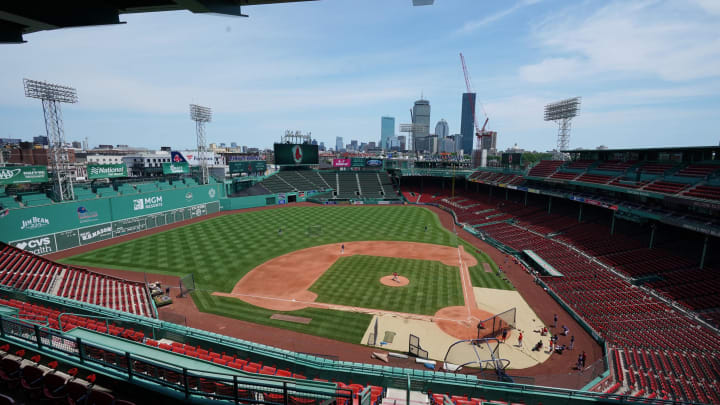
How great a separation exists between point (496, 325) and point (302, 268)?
65.1 feet

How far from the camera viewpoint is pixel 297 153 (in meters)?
83.5

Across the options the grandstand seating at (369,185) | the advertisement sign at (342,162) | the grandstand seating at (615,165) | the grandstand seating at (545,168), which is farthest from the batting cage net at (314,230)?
the grandstand seating at (615,165)

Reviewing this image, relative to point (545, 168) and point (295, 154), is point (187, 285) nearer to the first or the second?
point (545, 168)

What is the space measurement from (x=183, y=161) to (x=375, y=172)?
156 feet

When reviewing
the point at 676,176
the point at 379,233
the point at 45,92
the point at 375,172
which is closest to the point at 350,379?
the point at 379,233

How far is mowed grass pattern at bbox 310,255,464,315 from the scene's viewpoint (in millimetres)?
26891

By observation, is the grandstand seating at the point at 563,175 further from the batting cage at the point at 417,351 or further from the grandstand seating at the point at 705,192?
the batting cage at the point at 417,351

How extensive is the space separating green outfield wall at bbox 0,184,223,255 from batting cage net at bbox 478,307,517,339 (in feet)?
153

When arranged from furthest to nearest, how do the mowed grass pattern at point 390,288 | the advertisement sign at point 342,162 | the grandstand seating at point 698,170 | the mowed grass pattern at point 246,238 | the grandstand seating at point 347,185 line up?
the advertisement sign at point 342,162, the grandstand seating at point 347,185, the mowed grass pattern at point 246,238, the grandstand seating at point 698,170, the mowed grass pattern at point 390,288

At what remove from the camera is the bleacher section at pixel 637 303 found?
55.2ft

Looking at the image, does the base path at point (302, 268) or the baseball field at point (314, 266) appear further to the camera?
the base path at point (302, 268)

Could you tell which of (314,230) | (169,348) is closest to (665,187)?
(314,230)

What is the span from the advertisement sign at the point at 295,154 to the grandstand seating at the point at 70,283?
59.0m

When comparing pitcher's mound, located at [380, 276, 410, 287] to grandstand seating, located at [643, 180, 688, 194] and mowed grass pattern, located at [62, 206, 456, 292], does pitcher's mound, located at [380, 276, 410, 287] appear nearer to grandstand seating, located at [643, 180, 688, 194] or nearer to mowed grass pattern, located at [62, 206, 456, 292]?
mowed grass pattern, located at [62, 206, 456, 292]
